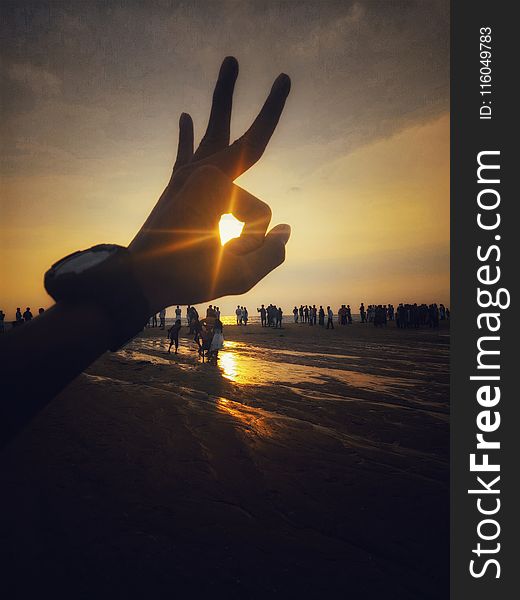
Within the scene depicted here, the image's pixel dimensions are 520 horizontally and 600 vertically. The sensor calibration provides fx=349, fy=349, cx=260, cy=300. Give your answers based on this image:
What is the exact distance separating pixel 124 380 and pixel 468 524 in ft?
27.1

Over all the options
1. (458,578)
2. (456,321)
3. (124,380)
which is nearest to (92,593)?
(458,578)

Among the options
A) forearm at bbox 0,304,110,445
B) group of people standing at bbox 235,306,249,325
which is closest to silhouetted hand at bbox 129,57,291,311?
forearm at bbox 0,304,110,445

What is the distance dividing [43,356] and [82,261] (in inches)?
16.7

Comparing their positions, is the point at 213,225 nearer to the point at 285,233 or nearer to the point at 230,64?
the point at 285,233

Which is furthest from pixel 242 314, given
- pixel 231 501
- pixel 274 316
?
pixel 231 501

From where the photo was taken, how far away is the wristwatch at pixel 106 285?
1.29 metres

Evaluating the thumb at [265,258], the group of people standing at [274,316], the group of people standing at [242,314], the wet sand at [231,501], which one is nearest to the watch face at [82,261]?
the thumb at [265,258]

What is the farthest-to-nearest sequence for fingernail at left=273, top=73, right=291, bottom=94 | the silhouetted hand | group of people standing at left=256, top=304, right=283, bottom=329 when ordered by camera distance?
group of people standing at left=256, top=304, right=283, bottom=329 < fingernail at left=273, top=73, right=291, bottom=94 < the silhouetted hand

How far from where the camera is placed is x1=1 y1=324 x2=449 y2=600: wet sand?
2.22 m

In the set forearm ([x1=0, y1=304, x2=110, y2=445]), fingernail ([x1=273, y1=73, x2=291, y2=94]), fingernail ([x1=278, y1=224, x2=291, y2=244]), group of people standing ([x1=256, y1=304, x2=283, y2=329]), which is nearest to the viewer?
forearm ([x1=0, y1=304, x2=110, y2=445])

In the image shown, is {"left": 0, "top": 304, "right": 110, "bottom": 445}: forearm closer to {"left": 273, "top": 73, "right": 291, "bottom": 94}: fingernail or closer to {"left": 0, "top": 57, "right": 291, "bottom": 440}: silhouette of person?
{"left": 0, "top": 57, "right": 291, "bottom": 440}: silhouette of person

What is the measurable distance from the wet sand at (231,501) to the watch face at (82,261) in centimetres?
199

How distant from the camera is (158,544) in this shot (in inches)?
97.9

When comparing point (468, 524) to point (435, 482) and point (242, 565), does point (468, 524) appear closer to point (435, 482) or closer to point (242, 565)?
point (435, 482)
